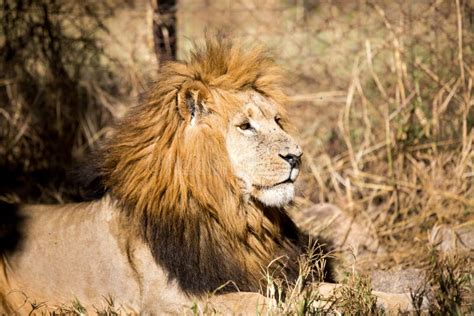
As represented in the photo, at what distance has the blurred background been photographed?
616 cm

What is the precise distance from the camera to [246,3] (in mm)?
7711

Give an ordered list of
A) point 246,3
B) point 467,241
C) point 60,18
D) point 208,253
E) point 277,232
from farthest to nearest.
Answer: point 246,3
point 60,18
point 467,241
point 277,232
point 208,253

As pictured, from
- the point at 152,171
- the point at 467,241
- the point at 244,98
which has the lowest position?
the point at 467,241

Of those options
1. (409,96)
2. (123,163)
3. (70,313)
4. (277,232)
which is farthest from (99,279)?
(409,96)

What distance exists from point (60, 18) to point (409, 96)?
3.03 metres

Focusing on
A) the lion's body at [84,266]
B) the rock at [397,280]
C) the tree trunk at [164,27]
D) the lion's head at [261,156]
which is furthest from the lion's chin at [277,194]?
the tree trunk at [164,27]

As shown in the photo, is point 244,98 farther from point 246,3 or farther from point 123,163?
point 246,3

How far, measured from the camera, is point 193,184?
13.3ft

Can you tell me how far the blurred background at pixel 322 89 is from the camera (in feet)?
20.2

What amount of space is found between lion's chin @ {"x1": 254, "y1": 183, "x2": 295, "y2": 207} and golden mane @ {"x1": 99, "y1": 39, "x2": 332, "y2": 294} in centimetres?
13

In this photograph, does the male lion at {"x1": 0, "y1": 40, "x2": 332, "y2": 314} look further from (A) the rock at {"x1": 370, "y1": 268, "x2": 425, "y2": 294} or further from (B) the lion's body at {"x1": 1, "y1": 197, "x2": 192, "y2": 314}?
(A) the rock at {"x1": 370, "y1": 268, "x2": 425, "y2": 294}

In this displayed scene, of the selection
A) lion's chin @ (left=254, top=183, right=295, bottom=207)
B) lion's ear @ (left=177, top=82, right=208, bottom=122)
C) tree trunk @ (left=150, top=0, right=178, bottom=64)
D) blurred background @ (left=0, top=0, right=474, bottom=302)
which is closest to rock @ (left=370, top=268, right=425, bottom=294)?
blurred background @ (left=0, top=0, right=474, bottom=302)

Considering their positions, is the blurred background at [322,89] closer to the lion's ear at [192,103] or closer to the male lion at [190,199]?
the male lion at [190,199]

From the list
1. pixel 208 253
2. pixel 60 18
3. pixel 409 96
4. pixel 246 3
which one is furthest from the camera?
pixel 246 3
